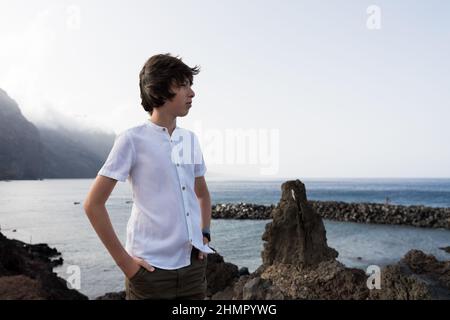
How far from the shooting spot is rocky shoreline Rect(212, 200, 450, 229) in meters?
44.3

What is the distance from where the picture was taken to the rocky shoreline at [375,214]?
44281mm

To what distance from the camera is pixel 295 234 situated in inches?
524

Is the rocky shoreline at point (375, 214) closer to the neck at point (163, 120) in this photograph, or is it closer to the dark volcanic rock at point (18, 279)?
the dark volcanic rock at point (18, 279)

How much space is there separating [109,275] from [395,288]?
1746 centimetres

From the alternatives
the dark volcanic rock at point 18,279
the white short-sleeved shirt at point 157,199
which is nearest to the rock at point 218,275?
the dark volcanic rock at point 18,279

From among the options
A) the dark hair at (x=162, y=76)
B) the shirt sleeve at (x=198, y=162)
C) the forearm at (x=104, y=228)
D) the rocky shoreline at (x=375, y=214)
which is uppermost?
the dark hair at (x=162, y=76)

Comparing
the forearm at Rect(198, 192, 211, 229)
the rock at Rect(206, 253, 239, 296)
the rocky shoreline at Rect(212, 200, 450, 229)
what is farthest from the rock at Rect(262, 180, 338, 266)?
the rocky shoreline at Rect(212, 200, 450, 229)

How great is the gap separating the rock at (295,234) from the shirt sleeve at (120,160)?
11.3m

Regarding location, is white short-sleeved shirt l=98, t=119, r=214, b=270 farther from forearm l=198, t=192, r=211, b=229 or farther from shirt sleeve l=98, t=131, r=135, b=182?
forearm l=198, t=192, r=211, b=229

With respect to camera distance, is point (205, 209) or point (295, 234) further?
point (295, 234)

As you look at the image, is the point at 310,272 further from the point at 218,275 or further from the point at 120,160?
the point at 120,160

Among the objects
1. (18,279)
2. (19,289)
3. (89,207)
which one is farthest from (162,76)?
(18,279)

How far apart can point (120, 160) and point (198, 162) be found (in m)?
0.59
